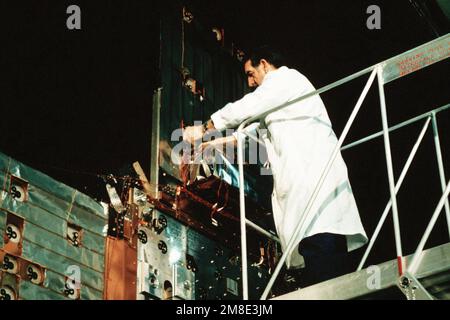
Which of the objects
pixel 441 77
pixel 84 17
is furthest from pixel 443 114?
pixel 84 17

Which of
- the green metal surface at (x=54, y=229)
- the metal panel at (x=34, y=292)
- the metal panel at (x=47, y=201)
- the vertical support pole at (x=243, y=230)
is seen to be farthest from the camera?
the metal panel at (x=47, y=201)

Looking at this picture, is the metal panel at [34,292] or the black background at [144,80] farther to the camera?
the black background at [144,80]

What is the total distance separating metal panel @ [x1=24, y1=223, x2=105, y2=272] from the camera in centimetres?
518

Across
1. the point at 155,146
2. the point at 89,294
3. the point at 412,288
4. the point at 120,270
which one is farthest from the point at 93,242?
the point at 412,288

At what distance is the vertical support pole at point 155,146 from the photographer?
20.2 feet

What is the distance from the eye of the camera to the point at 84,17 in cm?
641

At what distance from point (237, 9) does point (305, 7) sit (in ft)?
2.55

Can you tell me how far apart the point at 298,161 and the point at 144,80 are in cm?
285

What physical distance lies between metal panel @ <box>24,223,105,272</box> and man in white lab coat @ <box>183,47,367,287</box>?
4.88 ft

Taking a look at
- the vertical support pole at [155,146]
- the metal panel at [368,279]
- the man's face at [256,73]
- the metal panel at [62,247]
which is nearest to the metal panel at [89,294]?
the metal panel at [62,247]

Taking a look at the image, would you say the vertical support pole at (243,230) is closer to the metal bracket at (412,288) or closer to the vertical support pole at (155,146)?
the metal bracket at (412,288)

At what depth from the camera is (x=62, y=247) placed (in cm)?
536

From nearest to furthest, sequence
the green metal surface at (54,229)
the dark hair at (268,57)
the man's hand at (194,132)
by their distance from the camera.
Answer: the man's hand at (194,132)
the dark hair at (268,57)
the green metal surface at (54,229)
